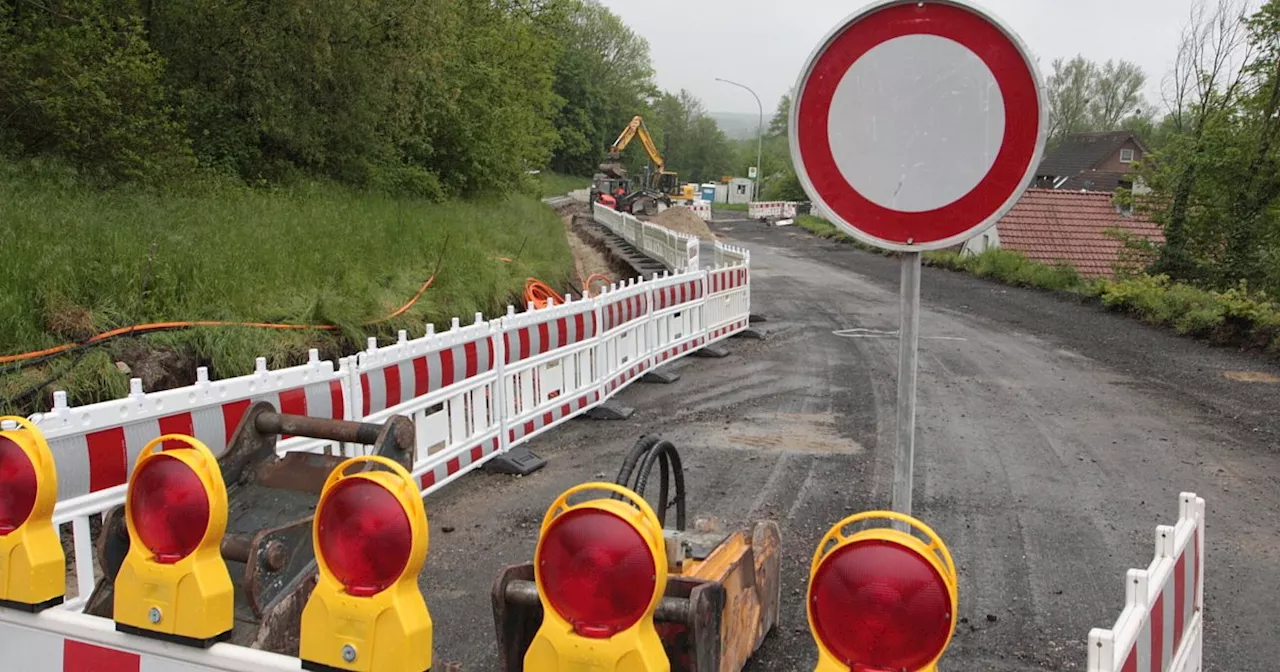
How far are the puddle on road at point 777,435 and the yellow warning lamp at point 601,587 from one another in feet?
19.1

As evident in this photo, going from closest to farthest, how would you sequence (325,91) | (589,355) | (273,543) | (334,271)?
(273,543), (589,355), (334,271), (325,91)

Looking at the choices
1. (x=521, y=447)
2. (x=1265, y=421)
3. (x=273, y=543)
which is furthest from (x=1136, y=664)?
(x=1265, y=421)

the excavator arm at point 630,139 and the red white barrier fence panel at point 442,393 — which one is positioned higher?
the excavator arm at point 630,139

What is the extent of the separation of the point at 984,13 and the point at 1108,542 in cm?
429

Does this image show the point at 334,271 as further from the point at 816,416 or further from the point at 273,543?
the point at 273,543

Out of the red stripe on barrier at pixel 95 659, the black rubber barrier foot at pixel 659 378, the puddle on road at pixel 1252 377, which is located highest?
the red stripe on barrier at pixel 95 659

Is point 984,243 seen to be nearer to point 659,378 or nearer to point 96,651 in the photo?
point 659,378

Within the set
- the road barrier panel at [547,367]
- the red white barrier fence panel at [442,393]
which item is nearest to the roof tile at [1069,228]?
the road barrier panel at [547,367]

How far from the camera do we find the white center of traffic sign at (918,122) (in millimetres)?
2619

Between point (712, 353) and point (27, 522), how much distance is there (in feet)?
35.8

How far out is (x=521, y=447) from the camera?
796 cm

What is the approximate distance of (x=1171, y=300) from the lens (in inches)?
651

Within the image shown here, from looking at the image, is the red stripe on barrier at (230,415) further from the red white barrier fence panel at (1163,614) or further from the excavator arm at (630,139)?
the excavator arm at (630,139)

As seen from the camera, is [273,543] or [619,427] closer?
[273,543]
